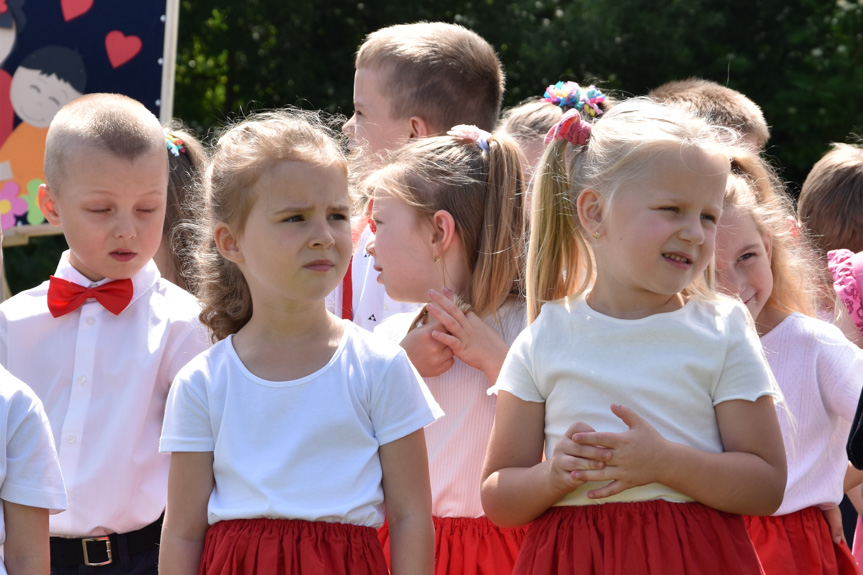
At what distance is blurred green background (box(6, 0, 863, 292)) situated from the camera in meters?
9.78

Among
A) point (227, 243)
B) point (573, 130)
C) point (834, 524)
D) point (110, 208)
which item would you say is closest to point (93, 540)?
point (110, 208)

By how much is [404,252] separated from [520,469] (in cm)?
91

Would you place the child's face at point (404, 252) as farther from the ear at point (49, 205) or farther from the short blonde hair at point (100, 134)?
the ear at point (49, 205)

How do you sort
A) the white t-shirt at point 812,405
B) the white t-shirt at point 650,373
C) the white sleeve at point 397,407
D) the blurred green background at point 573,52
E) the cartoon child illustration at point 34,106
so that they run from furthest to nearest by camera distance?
the blurred green background at point 573,52, the cartoon child illustration at point 34,106, the white t-shirt at point 812,405, the white sleeve at point 397,407, the white t-shirt at point 650,373

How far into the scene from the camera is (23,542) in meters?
2.32

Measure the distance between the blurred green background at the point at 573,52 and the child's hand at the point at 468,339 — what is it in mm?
6831

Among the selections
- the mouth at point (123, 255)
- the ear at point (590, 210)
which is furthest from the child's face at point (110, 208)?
the ear at point (590, 210)

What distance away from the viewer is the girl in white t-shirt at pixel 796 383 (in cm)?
294

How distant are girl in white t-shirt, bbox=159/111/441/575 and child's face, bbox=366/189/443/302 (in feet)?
1.79

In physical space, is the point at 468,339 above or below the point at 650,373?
below

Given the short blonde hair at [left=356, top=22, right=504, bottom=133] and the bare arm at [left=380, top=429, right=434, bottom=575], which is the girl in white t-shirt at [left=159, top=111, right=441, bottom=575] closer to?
the bare arm at [left=380, top=429, right=434, bottom=575]

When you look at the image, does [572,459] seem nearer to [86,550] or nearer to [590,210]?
[590,210]

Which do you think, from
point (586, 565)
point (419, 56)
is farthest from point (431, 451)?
point (419, 56)

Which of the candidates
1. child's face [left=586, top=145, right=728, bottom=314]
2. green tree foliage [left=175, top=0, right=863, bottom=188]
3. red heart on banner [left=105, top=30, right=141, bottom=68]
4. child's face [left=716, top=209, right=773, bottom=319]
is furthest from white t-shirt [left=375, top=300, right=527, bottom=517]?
green tree foliage [left=175, top=0, right=863, bottom=188]
